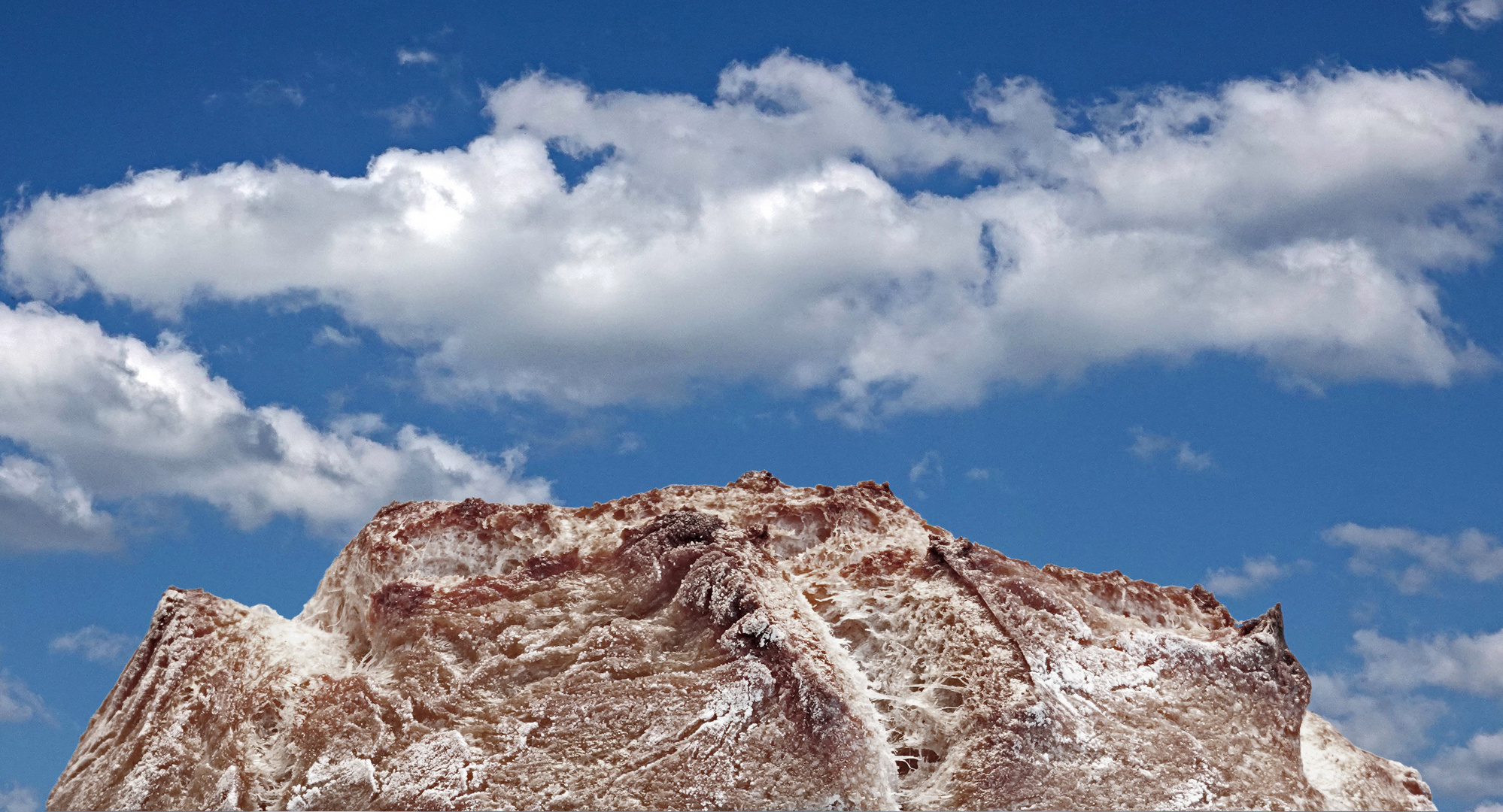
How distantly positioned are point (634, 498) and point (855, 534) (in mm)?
2450

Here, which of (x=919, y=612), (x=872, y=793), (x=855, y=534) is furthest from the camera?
(x=855, y=534)

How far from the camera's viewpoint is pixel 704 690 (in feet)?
33.7

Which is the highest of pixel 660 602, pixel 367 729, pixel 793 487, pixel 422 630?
pixel 793 487

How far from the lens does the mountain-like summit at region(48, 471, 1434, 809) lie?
392 inches

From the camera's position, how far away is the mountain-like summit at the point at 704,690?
32.6ft

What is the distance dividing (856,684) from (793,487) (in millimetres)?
3695

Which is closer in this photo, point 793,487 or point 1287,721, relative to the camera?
point 1287,721

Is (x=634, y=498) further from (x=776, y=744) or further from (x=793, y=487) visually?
(x=776, y=744)

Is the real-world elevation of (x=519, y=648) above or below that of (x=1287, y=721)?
below

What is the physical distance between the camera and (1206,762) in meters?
10.2

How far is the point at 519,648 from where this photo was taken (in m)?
11.1

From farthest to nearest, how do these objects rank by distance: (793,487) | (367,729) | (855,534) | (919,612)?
1. (793,487)
2. (855,534)
3. (919,612)
4. (367,729)

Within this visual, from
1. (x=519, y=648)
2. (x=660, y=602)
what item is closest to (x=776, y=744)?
(x=660, y=602)

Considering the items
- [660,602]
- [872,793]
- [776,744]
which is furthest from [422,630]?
[872,793]
